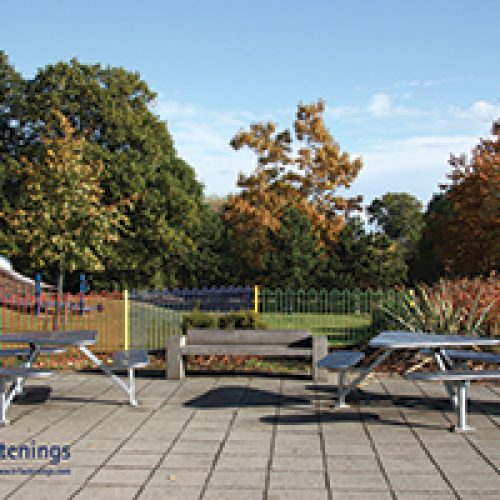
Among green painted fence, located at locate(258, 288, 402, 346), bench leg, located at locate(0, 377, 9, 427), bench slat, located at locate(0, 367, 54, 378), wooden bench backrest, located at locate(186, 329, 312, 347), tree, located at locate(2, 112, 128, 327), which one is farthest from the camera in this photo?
tree, located at locate(2, 112, 128, 327)

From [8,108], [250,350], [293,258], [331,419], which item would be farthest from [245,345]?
[8,108]

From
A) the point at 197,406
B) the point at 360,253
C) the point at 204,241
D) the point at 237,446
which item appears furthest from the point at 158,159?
the point at 237,446

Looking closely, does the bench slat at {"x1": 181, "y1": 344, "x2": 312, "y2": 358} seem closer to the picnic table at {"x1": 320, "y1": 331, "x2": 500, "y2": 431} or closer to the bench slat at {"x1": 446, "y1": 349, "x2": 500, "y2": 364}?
the picnic table at {"x1": 320, "y1": 331, "x2": 500, "y2": 431}

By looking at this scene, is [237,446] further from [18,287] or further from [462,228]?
[462,228]

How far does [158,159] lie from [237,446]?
27408 millimetres

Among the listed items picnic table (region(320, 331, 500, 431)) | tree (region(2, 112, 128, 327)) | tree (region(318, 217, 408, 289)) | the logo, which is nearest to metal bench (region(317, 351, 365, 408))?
picnic table (region(320, 331, 500, 431))

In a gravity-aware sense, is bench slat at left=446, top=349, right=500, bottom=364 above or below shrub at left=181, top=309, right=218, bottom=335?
below

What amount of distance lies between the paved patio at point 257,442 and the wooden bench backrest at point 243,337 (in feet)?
3.35

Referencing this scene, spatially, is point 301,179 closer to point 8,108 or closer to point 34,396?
Answer: point 8,108

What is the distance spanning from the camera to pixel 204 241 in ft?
129

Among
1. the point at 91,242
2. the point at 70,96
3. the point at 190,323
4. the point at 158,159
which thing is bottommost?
the point at 190,323

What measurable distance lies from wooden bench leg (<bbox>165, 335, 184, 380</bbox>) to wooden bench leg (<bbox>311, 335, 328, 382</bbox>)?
197 cm

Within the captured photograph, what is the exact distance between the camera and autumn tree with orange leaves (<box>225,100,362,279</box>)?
35.8 meters

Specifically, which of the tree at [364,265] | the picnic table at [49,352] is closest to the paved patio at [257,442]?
the picnic table at [49,352]
